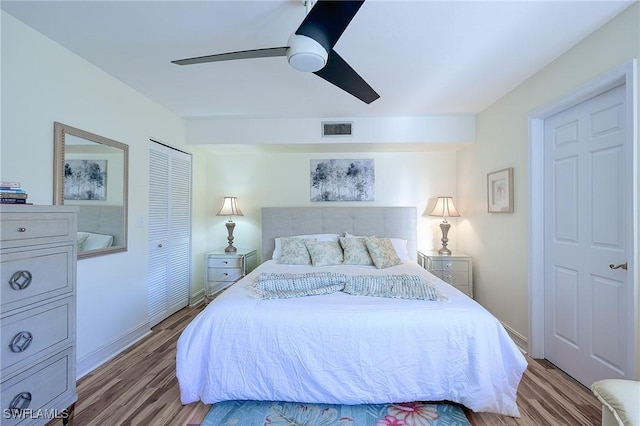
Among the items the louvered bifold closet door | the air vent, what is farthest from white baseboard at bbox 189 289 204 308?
the air vent

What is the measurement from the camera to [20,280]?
1354 mm

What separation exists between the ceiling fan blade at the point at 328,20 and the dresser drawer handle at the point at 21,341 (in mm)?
2033

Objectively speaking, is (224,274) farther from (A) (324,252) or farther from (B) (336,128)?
(B) (336,128)

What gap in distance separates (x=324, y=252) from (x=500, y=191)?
6.58 ft

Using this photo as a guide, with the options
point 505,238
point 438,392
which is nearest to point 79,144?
point 438,392

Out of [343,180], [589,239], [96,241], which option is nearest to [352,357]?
[589,239]

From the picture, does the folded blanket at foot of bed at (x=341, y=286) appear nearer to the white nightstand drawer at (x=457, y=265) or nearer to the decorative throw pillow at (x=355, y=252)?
the decorative throw pillow at (x=355, y=252)

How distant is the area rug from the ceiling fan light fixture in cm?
211

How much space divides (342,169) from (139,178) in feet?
8.13

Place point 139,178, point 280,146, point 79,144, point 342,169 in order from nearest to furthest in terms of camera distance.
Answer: point 79,144 → point 139,178 → point 280,146 → point 342,169

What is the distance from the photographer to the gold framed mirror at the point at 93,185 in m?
2.05

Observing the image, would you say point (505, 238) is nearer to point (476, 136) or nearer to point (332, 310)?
point (476, 136)

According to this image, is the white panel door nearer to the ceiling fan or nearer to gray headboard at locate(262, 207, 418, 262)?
gray headboard at locate(262, 207, 418, 262)

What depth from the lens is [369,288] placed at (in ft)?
6.86
